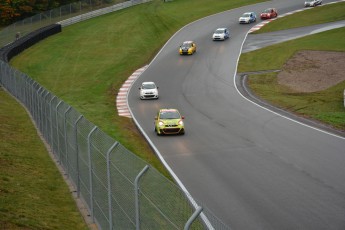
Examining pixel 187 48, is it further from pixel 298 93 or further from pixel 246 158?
pixel 246 158

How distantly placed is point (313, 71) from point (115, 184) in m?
38.0

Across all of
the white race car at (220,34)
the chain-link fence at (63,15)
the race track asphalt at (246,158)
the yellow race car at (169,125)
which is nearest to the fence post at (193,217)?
the race track asphalt at (246,158)

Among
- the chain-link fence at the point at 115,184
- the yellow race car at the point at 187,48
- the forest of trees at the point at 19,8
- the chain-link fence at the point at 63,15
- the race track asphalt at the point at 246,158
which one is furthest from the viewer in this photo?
the forest of trees at the point at 19,8

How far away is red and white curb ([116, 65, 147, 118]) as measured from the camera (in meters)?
37.1

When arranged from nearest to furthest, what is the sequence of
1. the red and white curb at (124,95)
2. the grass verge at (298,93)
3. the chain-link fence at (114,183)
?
the chain-link fence at (114,183) < the grass verge at (298,93) < the red and white curb at (124,95)

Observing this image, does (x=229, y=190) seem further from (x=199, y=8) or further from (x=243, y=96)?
(x=199, y=8)

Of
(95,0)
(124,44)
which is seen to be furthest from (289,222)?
(95,0)

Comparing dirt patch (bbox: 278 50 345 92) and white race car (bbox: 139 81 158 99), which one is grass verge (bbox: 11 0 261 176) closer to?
white race car (bbox: 139 81 158 99)

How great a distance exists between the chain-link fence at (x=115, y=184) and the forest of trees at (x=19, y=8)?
59238mm

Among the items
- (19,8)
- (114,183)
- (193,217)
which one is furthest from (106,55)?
(193,217)

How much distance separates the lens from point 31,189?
50.0 ft

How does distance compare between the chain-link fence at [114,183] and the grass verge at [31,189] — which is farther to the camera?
the grass verge at [31,189]

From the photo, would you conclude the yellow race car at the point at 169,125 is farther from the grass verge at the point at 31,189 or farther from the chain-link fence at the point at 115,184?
the chain-link fence at the point at 115,184

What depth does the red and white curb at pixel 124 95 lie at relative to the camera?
37094mm
